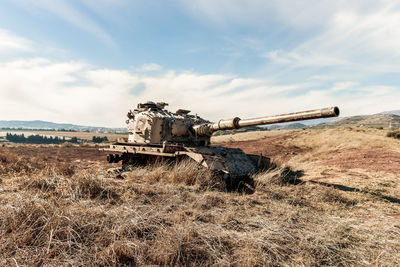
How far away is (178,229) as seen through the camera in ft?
11.3

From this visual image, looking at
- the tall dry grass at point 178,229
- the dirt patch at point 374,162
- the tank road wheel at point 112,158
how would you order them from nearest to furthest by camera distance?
1. the tall dry grass at point 178,229
2. the dirt patch at point 374,162
3. the tank road wheel at point 112,158

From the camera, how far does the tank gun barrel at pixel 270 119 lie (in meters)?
4.97

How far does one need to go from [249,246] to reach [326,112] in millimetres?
3297

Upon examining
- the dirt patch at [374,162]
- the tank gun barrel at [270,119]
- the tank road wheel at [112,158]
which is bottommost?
the dirt patch at [374,162]

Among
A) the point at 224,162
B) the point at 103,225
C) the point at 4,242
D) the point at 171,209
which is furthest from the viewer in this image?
the point at 224,162

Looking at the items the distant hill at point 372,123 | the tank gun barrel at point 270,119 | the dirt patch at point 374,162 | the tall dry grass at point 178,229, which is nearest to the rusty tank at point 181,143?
the tank gun barrel at point 270,119

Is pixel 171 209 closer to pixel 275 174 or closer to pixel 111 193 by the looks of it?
pixel 111 193

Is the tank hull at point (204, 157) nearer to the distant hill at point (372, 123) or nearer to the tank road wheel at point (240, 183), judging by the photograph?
the tank road wheel at point (240, 183)

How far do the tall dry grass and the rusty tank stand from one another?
2.08 meters

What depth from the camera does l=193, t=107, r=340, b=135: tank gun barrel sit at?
4.97 metres

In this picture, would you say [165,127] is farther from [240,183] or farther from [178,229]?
[178,229]

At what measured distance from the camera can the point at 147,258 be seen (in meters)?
2.84

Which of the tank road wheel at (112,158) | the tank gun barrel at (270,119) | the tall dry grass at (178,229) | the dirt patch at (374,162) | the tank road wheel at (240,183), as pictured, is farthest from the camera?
the tank road wheel at (112,158)

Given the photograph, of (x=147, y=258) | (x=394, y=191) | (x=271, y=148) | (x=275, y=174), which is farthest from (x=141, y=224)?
(x=271, y=148)
